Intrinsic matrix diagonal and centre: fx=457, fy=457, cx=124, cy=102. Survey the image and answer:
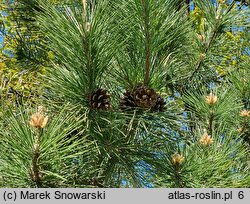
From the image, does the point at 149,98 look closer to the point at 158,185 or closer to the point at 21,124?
the point at 158,185

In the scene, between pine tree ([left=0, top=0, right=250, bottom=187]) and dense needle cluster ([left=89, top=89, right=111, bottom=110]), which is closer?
pine tree ([left=0, top=0, right=250, bottom=187])

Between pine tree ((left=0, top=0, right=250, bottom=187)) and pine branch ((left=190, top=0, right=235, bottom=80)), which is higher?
pine branch ((left=190, top=0, right=235, bottom=80))

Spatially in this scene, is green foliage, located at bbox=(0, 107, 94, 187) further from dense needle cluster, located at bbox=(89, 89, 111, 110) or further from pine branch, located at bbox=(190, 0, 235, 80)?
pine branch, located at bbox=(190, 0, 235, 80)

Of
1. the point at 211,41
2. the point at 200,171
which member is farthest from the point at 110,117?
the point at 211,41

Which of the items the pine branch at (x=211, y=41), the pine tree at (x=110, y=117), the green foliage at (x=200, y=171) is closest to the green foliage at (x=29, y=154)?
the pine tree at (x=110, y=117)

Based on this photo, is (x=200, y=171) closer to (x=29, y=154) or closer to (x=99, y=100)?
(x=99, y=100)

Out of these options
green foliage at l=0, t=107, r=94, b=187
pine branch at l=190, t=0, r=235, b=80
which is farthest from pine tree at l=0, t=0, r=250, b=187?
pine branch at l=190, t=0, r=235, b=80

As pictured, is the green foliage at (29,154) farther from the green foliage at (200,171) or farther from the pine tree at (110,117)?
the green foliage at (200,171)

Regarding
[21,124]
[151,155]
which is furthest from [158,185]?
[21,124]

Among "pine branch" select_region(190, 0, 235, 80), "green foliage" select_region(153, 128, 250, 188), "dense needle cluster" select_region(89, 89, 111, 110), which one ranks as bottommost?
"green foliage" select_region(153, 128, 250, 188)

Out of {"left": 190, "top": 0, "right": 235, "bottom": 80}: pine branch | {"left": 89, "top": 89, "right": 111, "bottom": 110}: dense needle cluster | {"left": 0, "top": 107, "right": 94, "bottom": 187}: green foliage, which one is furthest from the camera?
{"left": 190, "top": 0, "right": 235, "bottom": 80}: pine branch

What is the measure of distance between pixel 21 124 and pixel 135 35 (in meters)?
0.64

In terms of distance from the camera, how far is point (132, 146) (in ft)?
6.26
